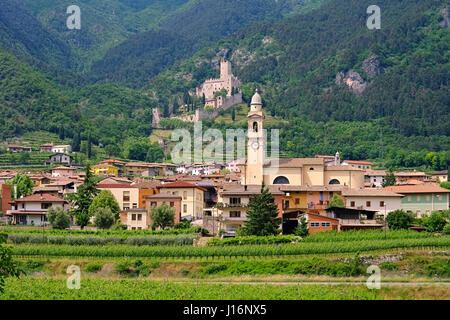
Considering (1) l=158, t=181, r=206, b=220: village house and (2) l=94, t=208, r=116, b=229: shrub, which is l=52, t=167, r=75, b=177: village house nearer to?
(1) l=158, t=181, r=206, b=220: village house

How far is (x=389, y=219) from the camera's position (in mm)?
68500

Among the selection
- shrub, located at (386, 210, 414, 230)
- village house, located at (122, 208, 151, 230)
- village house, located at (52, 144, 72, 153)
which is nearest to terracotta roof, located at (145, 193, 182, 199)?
village house, located at (122, 208, 151, 230)

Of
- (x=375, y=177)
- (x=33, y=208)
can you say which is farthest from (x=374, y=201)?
(x=375, y=177)

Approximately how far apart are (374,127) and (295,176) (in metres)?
98.0

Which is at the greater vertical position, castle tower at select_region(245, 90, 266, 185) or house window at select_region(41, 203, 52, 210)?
castle tower at select_region(245, 90, 266, 185)

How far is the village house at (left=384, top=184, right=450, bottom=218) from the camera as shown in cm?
7819

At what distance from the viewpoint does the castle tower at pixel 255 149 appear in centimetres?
8294

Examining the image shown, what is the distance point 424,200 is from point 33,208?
121 feet

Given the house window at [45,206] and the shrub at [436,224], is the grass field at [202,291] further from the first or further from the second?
the house window at [45,206]

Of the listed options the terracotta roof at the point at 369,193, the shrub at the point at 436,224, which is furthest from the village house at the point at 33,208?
the shrub at the point at 436,224

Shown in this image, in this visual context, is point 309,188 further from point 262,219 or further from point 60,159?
point 60,159

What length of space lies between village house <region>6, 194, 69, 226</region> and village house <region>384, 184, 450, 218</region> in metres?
32.4

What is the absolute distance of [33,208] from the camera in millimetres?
77625
